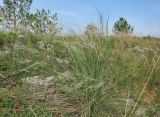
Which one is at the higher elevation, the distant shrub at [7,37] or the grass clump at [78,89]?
the distant shrub at [7,37]

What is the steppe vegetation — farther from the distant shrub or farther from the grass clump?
the distant shrub

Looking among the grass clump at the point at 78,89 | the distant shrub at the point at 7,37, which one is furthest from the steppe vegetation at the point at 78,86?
the distant shrub at the point at 7,37

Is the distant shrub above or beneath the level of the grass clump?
above

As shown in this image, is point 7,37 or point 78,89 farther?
point 7,37

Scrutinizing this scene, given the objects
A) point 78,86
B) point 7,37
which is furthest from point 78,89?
point 7,37

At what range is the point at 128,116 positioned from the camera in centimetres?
379

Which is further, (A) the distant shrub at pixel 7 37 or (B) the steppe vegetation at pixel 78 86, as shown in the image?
(A) the distant shrub at pixel 7 37

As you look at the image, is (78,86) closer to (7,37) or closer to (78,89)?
(78,89)

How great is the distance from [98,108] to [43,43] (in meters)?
3.06

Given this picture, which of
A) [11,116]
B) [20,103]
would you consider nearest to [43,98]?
[20,103]

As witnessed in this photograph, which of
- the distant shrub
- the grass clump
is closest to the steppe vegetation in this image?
the grass clump

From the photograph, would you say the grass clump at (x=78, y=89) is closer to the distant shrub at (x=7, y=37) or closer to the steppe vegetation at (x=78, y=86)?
the steppe vegetation at (x=78, y=86)

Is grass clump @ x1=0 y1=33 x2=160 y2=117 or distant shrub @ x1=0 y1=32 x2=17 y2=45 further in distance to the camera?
distant shrub @ x1=0 y1=32 x2=17 y2=45

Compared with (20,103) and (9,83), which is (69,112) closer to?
(20,103)
